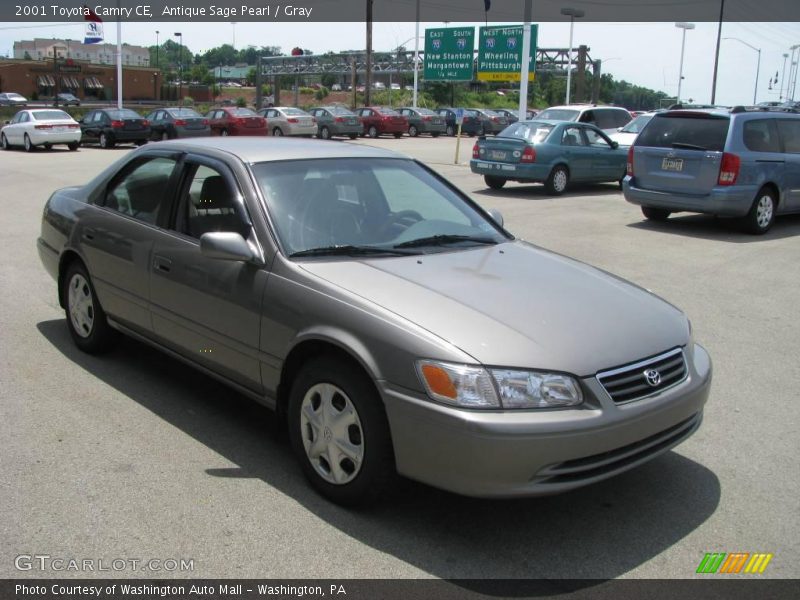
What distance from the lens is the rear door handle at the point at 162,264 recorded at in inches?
186

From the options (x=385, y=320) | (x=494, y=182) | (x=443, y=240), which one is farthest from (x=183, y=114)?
(x=385, y=320)

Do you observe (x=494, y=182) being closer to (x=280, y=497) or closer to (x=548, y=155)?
(x=548, y=155)

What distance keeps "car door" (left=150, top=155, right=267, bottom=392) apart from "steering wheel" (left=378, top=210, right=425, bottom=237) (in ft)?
2.42

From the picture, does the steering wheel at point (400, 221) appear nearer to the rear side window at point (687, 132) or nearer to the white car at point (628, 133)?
the rear side window at point (687, 132)

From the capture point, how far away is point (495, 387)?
127 inches

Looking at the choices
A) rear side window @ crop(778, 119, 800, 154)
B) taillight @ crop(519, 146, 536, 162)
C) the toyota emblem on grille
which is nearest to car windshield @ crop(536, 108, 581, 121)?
taillight @ crop(519, 146, 536, 162)

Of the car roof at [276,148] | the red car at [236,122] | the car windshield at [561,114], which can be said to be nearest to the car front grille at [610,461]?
the car roof at [276,148]

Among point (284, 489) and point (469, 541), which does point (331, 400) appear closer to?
point (284, 489)

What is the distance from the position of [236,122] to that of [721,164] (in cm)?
2643

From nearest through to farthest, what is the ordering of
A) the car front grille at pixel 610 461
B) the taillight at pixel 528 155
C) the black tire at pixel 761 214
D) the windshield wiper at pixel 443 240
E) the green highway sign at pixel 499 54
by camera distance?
the car front grille at pixel 610 461
the windshield wiper at pixel 443 240
the black tire at pixel 761 214
the taillight at pixel 528 155
the green highway sign at pixel 499 54

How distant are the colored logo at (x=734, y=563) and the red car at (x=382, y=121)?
39.1 m

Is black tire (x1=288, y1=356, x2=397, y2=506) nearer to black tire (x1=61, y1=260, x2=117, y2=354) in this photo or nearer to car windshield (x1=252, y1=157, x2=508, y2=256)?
car windshield (x1=252, y1=157, x2=508, y2=256)

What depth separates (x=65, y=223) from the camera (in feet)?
19.3

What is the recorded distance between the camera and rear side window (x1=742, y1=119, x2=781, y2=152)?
11820 mm
